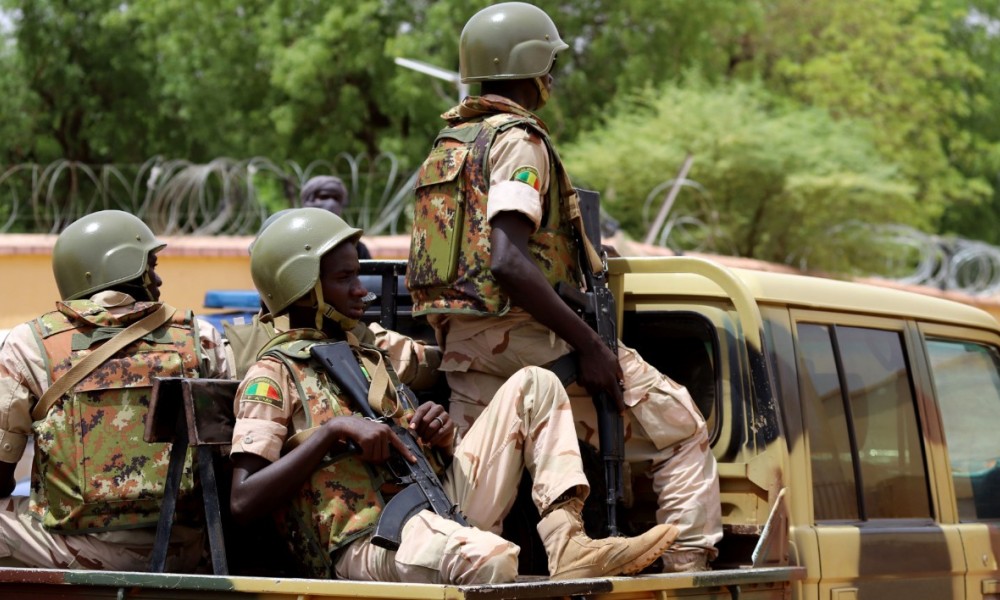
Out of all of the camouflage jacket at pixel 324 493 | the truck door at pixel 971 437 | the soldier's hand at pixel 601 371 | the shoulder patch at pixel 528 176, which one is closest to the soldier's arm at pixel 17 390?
the camouflage jacket at pixel 324 493

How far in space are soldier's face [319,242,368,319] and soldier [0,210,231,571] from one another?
53 centimetres

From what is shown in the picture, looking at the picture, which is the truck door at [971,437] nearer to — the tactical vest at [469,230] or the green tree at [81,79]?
the tactical vest at [469,230]

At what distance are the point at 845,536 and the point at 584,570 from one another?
116 centimetres

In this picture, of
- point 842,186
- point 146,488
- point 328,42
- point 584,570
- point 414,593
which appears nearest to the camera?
point 414,593

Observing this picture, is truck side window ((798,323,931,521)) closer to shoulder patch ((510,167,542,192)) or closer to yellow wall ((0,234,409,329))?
shoulder patch ((510,167,542,192))

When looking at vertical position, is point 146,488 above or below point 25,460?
above

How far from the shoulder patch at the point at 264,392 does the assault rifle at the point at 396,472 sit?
6.5 inches

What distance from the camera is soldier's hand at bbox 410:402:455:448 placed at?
12.2 feet

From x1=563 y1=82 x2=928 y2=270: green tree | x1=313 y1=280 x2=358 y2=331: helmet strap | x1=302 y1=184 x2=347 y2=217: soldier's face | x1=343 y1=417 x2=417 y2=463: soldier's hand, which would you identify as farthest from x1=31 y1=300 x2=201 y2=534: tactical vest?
x1=563 y1=82 x2=928 y2=270: green tree

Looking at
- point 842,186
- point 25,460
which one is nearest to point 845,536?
point 25,460

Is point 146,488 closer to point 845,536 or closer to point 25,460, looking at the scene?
point 845,536

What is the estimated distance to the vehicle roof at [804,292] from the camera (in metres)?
4.35

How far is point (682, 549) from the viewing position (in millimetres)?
3941

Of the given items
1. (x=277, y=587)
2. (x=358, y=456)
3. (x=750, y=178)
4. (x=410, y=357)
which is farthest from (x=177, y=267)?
(x=277, y=587)
